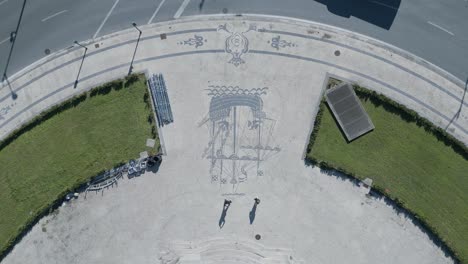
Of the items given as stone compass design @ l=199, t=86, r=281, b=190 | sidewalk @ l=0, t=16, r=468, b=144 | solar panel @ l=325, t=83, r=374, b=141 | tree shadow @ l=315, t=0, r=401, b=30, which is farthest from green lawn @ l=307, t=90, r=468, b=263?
tree shadow @ l=315, t=0, r=401, b=30

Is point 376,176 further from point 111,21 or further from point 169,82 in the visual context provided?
point 111,21

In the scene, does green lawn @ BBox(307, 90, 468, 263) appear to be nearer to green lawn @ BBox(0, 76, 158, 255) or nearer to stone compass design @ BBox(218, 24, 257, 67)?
stone compass design @ BBox(218, 24, 257, 67)

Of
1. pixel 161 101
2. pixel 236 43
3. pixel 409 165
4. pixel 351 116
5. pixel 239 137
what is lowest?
pixel 409 165

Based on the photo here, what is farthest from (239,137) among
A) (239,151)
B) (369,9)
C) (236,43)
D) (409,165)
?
(369,9)

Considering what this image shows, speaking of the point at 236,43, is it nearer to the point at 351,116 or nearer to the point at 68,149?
the point at 351,116

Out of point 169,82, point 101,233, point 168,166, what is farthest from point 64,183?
point 169,82

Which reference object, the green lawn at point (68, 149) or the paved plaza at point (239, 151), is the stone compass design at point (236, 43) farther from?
the green lawn at point (68, 149)

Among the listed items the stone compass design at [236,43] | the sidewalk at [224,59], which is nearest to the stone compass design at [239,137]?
Result: the stone compass design at [236,43]
